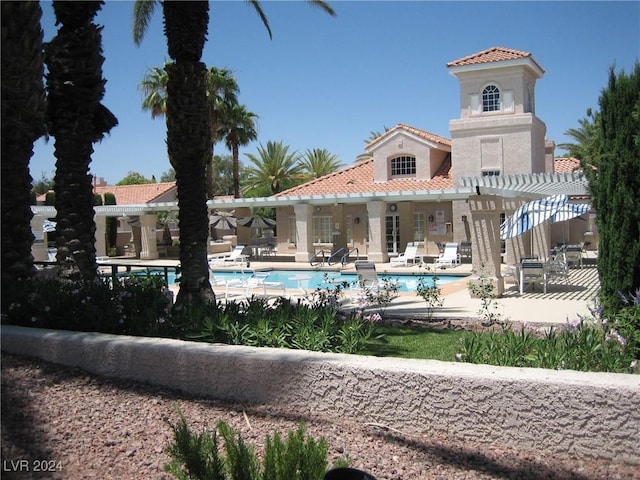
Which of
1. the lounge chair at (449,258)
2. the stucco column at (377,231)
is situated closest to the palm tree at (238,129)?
the stucco column at (377,231)

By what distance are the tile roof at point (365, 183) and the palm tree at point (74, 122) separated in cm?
2054

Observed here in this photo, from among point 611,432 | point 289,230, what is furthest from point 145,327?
point 289,230

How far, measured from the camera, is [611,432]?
400 cm

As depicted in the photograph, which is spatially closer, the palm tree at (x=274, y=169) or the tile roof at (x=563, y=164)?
the tile roof at (x=563, y=164)

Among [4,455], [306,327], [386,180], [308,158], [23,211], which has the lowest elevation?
[4,455]

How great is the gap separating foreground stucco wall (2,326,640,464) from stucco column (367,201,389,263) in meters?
21.6

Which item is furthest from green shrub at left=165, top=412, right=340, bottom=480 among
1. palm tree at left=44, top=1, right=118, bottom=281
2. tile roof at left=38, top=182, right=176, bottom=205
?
tile roof at left=38, top=182, right=176, bottom=205

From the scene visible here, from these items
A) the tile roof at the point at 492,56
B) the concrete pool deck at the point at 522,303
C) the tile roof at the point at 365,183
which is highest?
the tile roof at the point at 492,56

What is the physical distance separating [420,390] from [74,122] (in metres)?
8.41

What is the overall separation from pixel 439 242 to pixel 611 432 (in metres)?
25.9

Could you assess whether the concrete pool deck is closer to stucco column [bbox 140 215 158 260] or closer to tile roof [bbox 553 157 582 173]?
tile roof [bbox 553 157 582 173]

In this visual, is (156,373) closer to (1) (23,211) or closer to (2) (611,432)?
(2) (611,432)

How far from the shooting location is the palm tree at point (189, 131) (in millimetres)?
10320

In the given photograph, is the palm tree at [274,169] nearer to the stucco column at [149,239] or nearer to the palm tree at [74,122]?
the stucco column at [149,239]
